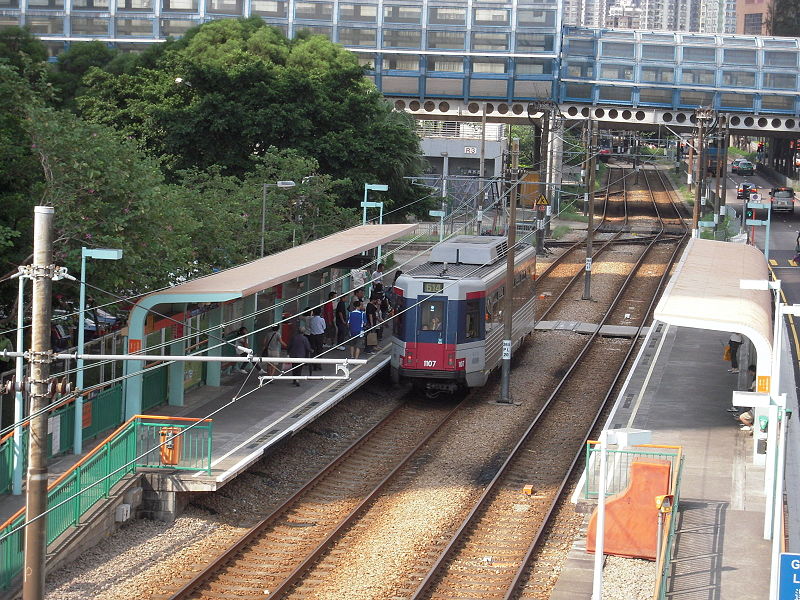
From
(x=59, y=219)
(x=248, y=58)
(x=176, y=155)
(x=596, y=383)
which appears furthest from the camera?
(x=248, y=58)

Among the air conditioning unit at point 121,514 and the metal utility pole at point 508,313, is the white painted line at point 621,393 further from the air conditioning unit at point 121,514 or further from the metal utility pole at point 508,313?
the air conditioning unit at point 121,514

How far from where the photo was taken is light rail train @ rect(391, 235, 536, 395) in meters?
25.7

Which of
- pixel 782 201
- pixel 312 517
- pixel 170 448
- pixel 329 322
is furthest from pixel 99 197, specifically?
pixel 782 201

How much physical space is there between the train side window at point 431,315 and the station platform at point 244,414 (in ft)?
6.13

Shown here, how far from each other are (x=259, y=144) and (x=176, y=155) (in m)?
3.06

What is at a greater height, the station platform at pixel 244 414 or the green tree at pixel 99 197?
the green tree at pixel 99 197

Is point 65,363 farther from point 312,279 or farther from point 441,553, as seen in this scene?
point 312,279

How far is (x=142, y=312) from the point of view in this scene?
20.6 m

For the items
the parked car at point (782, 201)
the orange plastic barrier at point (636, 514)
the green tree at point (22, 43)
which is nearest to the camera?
the orange plastic barrier at point (636, 514)

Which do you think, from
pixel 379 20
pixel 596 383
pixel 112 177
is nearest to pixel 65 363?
pixel 112 177

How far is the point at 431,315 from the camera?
25.8 m

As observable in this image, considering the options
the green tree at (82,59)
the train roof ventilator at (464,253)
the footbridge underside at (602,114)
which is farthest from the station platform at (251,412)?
the footbridge underside at (602,114)

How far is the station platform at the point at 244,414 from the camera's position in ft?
60.3

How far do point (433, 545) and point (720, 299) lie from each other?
807 cm
